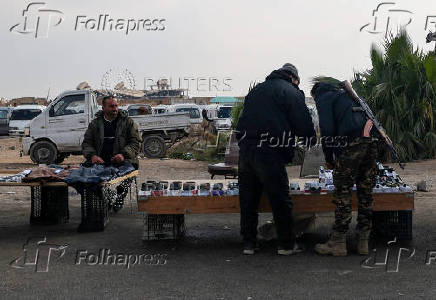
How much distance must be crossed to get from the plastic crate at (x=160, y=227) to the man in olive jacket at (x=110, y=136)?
Answer: 1851 millimetres

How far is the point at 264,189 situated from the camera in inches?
288

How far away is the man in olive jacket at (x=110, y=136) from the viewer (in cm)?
964

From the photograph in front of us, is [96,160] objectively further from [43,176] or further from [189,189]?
[189,189]

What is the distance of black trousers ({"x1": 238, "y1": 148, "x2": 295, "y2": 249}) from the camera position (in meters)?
7.03

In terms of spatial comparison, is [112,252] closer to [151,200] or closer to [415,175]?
[151,200]

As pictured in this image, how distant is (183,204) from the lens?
7.45 m

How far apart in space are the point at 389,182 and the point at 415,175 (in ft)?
26.3

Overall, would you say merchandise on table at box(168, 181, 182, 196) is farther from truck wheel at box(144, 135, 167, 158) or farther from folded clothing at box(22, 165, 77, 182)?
truck wheel at box(144, 135, 167, 158)

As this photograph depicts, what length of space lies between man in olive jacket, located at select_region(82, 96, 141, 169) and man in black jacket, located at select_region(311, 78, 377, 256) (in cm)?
352

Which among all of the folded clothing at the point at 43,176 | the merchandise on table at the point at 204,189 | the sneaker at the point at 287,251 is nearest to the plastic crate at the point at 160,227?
the merchandise on table at the point at 204,189

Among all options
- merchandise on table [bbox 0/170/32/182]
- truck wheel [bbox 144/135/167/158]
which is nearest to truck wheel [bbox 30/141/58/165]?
truck wheel [bbox 144/135/167/158]
